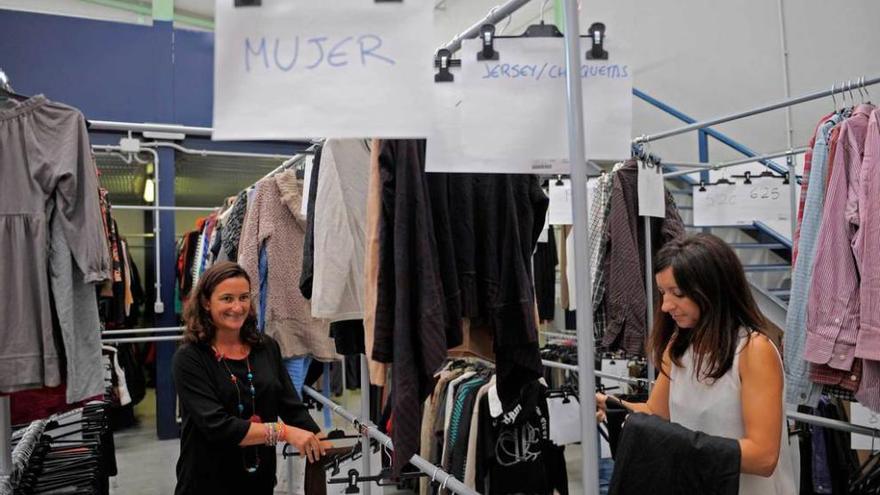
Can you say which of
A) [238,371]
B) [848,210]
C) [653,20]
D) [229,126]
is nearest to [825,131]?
[848,210]

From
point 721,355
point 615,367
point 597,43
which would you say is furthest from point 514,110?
point 615,367

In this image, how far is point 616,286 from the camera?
311cm

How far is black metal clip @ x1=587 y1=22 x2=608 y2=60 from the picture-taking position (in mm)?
1264

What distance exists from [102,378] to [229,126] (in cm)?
146

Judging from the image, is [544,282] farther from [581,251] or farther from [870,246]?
[581,251]

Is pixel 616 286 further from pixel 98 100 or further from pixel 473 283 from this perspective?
pixel 98 100

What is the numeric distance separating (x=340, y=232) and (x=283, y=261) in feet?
4.23

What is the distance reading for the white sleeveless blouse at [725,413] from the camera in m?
1.54

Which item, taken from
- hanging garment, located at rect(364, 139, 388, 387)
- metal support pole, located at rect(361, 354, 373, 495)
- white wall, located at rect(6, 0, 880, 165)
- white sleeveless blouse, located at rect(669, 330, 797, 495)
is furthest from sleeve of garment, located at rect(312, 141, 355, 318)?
white wall, located at rect(6, 0, 880, 165)

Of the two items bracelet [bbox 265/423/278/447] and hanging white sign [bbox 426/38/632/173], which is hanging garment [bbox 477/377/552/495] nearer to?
bracelet [bbox 265/423/278/447]

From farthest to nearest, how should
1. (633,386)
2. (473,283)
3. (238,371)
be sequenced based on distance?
1. (633,386)
2. (238,371)
3. (473,283)

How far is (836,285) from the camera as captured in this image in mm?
1961

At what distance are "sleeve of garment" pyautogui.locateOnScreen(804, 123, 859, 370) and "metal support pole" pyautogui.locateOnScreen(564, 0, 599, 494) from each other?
4.06ft

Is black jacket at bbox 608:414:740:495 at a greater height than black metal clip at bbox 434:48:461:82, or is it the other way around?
black metal clip at bbox 434:48:461:82
